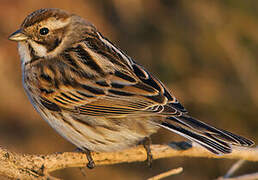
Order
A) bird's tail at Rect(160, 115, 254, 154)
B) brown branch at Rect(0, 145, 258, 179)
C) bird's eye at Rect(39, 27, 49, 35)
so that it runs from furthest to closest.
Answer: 1. bird's eye at Rect(39, 27, 49, 35)
2. bird's tail at Rect(160, 115, 254, 154)
3. brown branch at Rect(0, 145, 258, 179)

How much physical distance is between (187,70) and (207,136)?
3.61m

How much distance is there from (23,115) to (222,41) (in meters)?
3.80

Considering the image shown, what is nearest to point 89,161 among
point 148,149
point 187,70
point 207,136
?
point 148,149

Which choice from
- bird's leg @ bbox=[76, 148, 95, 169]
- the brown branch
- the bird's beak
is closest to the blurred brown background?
the brown branch

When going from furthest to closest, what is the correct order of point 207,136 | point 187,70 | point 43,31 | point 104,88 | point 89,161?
point 187,70 → point 43,31 → point 89,161 → point 104,88 → point 207,136

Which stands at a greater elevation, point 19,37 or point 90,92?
point 19,37

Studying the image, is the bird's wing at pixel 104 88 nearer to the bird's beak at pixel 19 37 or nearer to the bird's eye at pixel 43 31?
the bird's eye at pixel 43 31

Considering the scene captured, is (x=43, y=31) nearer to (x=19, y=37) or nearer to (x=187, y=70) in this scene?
(x=19, y=37)

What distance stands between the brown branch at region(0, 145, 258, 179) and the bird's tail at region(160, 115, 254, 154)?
295 mm

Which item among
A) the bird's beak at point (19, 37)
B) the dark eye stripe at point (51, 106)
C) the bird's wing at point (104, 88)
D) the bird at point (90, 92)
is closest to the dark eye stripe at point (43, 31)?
the bird at point (90, 92)

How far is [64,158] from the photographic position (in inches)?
148

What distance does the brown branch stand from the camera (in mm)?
3395

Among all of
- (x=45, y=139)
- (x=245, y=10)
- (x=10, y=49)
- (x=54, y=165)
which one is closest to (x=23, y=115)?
(x=45, y=139)

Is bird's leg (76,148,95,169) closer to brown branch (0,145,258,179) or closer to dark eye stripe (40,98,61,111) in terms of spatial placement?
brown branch (0,145,258,179)
